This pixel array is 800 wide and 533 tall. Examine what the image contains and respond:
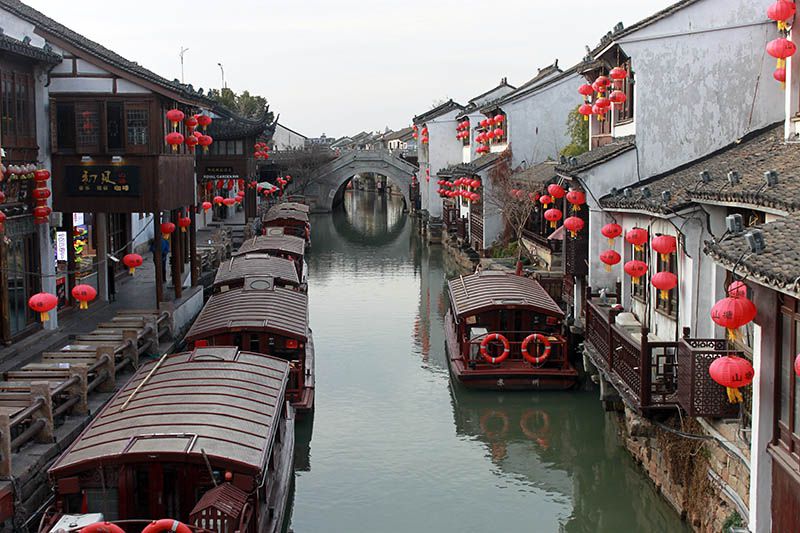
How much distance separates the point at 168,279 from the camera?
30297mm

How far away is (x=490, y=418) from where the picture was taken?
21125mm

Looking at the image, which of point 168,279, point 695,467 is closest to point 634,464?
point 695,467

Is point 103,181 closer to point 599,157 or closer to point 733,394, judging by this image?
point 599,157

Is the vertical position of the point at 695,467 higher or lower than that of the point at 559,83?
lower

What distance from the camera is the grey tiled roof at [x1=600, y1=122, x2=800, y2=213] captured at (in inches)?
476

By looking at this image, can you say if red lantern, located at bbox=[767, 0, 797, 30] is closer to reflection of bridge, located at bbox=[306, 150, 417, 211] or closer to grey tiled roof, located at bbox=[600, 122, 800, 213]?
grey tiled roof, located at bbox=[600, 122, 800, 213]

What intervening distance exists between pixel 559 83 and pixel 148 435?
113 ft

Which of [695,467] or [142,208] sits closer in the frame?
[695,467]

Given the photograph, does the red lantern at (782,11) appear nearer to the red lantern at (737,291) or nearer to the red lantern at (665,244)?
the red lantern at (665,244)

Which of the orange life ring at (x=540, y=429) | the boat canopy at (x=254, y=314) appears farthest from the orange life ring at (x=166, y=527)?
the orange life ring at (x=540, y=429)

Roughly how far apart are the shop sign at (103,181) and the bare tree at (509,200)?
14.9 metres

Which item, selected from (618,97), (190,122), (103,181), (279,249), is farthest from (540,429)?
(279,249)

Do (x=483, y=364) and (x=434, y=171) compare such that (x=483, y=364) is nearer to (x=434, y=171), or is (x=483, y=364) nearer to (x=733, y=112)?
(x=733, y=112)

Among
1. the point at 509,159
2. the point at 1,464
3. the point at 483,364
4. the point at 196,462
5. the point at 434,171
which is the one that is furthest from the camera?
the point at 434,171
